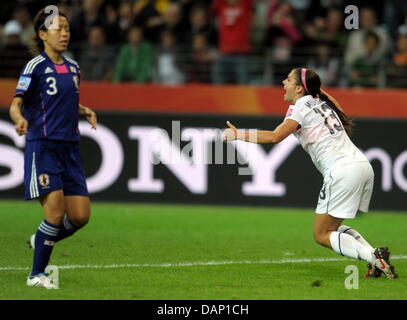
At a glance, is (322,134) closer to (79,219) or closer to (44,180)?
(79,219)

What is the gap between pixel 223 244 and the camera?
11.4 meters

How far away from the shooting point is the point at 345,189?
878cm

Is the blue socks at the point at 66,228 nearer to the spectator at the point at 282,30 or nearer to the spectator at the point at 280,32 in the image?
the spectator at the point at 280,32

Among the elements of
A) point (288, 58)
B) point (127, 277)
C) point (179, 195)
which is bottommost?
point (179, 195)

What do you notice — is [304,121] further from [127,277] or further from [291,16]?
[291,16]

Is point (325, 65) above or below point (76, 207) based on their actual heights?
above

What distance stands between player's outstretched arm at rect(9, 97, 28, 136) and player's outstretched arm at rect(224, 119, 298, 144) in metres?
1.71

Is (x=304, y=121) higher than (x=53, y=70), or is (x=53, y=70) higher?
(x=53, y=70)

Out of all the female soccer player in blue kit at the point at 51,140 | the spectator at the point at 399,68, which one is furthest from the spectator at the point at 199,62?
the female soccer player in blue kit at the point at 51,140

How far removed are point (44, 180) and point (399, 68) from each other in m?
8.74

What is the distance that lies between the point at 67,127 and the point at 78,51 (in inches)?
333

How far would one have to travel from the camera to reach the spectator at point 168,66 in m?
16.2

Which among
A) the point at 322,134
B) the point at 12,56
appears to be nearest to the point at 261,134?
the point at 322,134
